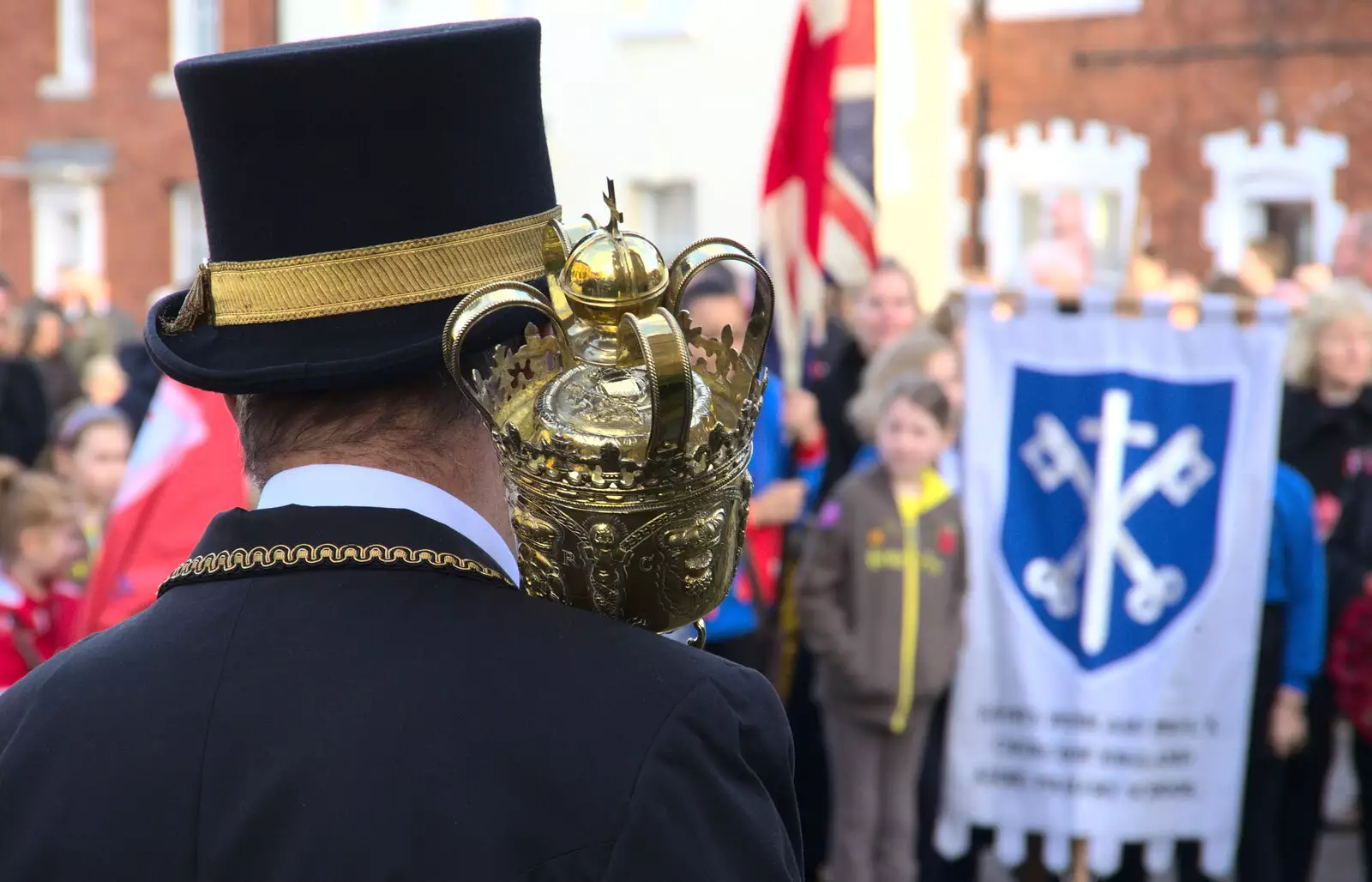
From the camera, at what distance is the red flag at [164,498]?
4.90m

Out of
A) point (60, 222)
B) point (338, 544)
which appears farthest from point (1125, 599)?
point (60, 222)

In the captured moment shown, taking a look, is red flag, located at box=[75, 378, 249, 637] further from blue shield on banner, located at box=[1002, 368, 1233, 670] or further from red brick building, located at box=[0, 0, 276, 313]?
red brick building, located at box=[0, 0, 276, 313]

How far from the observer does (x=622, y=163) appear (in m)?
16.8

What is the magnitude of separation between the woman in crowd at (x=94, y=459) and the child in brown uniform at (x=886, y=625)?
2.50 meters

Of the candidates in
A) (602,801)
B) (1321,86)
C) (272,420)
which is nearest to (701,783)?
(602,801)

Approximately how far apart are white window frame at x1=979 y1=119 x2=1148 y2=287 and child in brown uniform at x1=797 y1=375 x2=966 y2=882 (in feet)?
34.5

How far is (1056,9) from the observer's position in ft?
53.1

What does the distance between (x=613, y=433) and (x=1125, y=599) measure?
13.4 ft

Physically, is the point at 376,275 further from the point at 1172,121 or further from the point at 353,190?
the point at 1172,121

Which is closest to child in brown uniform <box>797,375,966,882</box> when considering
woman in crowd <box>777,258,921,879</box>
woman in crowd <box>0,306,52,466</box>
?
woman in crowd <box>777,258,921,879</box>

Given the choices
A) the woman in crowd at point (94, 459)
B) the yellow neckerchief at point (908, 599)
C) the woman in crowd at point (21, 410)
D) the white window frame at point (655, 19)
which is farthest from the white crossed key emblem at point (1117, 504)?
the white window frame at point (655, 19)

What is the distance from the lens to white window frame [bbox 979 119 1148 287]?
626 inches

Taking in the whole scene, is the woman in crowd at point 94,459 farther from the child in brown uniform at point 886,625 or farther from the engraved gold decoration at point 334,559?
the engraved gold decoration at point 334,559

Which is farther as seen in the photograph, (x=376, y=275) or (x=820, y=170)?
(x=820, y=170)
